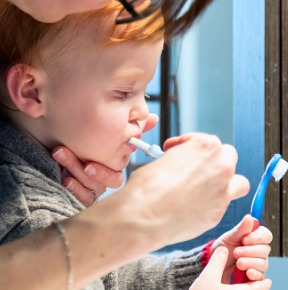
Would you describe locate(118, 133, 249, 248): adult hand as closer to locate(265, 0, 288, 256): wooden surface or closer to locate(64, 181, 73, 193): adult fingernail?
locate(64, 181, 73, 193): adult fingernail

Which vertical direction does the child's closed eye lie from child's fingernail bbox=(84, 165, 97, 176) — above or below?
above

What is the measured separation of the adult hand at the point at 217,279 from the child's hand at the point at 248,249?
0.01 meters

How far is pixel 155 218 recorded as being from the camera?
0.56 meters

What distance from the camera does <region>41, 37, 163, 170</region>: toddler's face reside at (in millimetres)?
805

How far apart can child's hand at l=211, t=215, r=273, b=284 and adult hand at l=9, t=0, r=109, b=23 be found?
0.35m

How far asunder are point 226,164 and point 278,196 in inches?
28.8

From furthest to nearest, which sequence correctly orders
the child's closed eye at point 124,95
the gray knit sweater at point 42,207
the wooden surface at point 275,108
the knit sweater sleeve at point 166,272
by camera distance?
the wooden surface at point 275,108
the knit sweater sleeve at point 166,272
the child's closed eye at point 124,95
the gray knit sweater at point 42,207

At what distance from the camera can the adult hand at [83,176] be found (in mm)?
841

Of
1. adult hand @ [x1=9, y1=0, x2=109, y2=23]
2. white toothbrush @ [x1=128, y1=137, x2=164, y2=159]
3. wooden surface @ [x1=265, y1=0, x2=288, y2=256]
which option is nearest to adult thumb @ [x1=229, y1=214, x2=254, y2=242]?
white toothbrush @ [x1=128, y1=137, x2=164, y2=159]

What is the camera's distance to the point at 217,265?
81 centimetres

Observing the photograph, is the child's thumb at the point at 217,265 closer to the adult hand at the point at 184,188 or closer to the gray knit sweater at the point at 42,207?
the gray knit sweater at the point at 42,207

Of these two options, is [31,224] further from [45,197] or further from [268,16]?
[268,16]

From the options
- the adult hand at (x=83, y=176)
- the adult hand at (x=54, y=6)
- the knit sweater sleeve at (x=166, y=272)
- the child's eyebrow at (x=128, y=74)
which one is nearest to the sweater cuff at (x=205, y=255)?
the knit sweater sleeve at (x=166, y=272)

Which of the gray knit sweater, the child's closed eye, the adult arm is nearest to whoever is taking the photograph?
the adult arm
